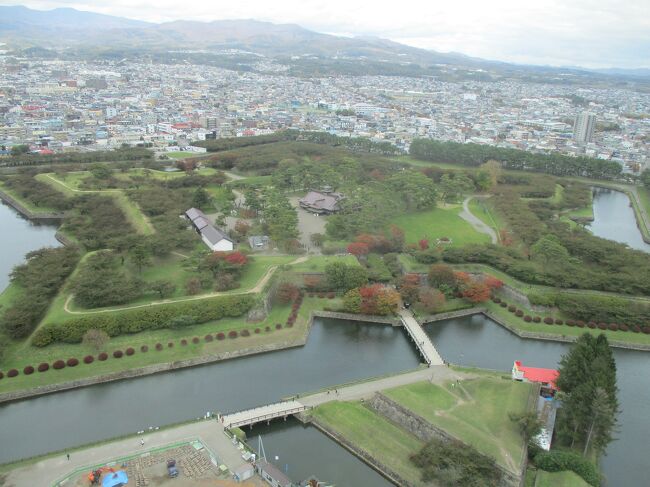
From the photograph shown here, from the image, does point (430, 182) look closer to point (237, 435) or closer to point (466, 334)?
point (466, 334)

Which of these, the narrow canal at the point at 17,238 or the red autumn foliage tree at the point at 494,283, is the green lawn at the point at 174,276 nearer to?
the narrow canal at the point at 17,238

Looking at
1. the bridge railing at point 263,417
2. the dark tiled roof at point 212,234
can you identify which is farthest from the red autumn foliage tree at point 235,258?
the bridge railing at point 263,417

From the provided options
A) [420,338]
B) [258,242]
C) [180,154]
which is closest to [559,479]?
[420,338]

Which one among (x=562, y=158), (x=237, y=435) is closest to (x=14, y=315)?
(x=237, y=435)

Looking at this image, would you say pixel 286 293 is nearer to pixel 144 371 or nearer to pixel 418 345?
pixel 418 345

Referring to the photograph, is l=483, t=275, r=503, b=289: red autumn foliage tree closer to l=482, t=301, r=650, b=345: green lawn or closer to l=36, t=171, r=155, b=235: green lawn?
l=482, t=301, r=650, b=345: green lawn

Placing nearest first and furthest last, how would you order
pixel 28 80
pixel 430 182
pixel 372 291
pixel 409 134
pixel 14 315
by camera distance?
pixel 14 315 < pixel 372 291 < pixel 430 182 < pixel 409 134 < pixel 28 80
